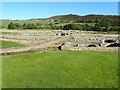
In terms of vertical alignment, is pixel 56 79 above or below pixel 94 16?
below

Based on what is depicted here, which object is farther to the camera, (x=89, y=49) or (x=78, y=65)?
(x=89, y=49)

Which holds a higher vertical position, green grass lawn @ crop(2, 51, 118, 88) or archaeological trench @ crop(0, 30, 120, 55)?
archaeological trench @ crop(0, 30, 120, 55)

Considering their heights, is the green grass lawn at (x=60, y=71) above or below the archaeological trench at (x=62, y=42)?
below

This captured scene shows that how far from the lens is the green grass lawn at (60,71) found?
2000 centimetres

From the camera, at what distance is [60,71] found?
23.0 metres

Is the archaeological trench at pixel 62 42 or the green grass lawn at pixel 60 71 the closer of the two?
the green grass lawn at pixel 60 71

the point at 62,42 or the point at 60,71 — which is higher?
the point at 62,42

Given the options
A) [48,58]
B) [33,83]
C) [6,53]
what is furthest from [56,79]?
[6,53]

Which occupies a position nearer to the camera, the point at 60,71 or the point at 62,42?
the point at 60,71

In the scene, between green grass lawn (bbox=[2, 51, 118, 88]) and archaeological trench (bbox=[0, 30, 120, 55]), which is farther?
archaeological trench (bbox=[0, 30, 120, 55])

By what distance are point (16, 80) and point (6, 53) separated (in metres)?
14.6

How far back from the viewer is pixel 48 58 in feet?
92.8

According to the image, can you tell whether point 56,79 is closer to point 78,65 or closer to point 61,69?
point 61,69

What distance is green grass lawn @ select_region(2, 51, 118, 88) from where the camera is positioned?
20.0m
